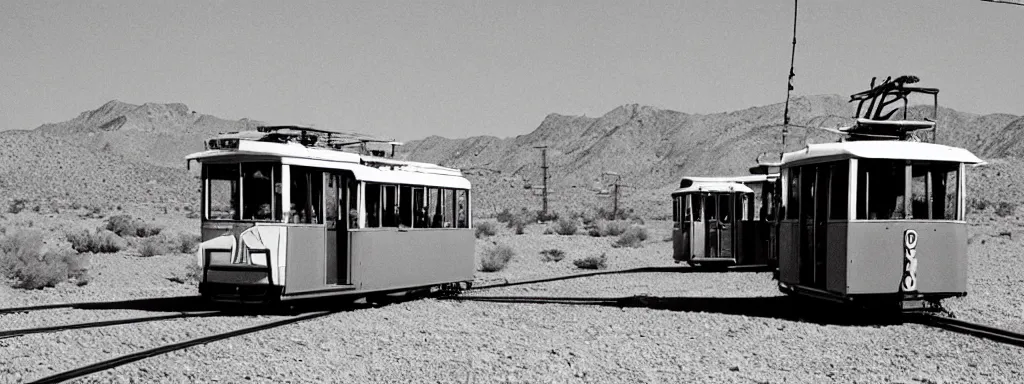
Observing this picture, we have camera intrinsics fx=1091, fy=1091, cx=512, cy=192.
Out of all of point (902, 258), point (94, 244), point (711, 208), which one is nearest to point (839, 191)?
point (902, 258)

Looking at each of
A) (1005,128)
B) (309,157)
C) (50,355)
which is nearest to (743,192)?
(309,157)

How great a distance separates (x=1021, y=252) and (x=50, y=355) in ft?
102

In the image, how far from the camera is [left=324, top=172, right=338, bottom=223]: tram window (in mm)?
16953

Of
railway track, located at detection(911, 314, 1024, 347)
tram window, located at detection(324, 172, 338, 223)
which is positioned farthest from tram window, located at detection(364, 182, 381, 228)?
railway track, located at detection(911, 314, 1024, 347)

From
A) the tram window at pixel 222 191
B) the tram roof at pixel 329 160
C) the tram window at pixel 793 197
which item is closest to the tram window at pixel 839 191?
the tram window at pixel 793 197

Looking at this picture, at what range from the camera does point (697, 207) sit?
28.6m

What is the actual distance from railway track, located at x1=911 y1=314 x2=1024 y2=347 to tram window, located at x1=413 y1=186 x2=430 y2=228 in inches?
323

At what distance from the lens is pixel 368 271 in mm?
17484

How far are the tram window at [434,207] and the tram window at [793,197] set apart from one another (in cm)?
606

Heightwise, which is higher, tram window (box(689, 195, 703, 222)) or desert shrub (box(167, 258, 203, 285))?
tram window (box(689, 195, 703, 222))

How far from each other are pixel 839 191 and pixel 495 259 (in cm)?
1672

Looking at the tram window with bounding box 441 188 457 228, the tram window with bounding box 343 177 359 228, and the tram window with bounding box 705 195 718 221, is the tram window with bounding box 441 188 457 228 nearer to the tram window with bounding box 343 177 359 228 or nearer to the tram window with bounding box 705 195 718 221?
the tram window with bounding box 343 177 359 228

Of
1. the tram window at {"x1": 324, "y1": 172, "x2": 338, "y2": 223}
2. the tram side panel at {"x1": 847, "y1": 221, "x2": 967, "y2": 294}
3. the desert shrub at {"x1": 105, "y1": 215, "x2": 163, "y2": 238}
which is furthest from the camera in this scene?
the desert shrub at {"x1": 105, "y1": 215, "x2": 163, "y2": 238}

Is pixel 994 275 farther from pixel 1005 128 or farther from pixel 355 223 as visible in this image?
pixel 1005 128
